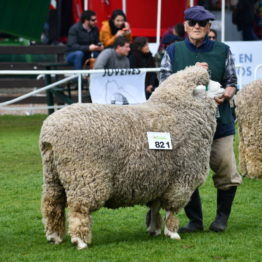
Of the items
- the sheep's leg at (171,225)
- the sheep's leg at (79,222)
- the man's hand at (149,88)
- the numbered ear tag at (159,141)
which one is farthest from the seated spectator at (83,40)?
the sheep's leg at (79,222)

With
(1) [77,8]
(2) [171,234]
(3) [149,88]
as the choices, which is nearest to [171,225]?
(2) [171,234]

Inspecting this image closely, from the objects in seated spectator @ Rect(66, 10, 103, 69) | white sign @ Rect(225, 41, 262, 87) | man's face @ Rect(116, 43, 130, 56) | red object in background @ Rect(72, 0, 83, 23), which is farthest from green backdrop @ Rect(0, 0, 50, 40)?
red object in background @ Rect(72, 0, 83, 23)

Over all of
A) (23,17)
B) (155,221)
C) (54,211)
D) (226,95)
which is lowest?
(155,221)

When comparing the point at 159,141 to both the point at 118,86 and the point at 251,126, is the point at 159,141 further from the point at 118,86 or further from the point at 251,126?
the point at 118,86

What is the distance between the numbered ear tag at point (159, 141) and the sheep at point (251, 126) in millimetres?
3494

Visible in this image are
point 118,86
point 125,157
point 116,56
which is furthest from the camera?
point 116,56

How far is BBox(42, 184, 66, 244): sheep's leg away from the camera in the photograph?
24.3 ft

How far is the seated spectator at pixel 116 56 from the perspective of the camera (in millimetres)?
15711

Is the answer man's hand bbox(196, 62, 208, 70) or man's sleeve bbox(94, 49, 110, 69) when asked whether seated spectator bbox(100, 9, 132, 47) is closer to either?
man's sleeve bbox(94, 49, 110, 69)

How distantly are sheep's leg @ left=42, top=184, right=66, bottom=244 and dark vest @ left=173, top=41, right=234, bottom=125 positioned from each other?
1624 millimetres

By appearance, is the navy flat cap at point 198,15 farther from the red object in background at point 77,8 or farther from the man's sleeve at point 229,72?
the red object in background at point 77,8

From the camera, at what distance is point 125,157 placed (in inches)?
290

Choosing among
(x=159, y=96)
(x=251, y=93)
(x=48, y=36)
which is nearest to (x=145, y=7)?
(x=48, y=36)

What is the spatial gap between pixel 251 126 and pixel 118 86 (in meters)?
4.14
